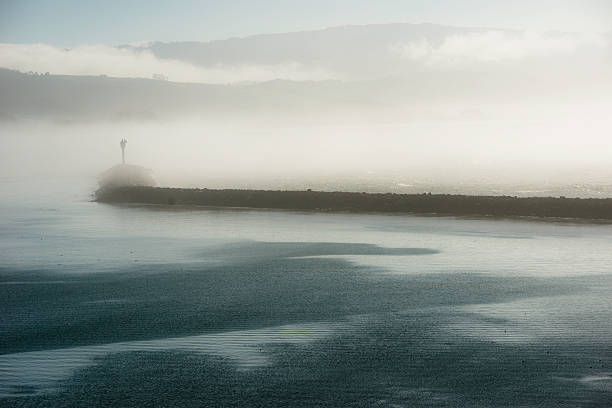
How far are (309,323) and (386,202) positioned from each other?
37436 millimetres

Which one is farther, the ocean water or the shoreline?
the shoreline

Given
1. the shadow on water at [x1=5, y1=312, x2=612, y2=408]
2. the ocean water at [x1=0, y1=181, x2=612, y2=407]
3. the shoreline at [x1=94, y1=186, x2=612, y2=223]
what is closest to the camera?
the shadow on water at [x1=5, y1=312, x2=612, y2=408]

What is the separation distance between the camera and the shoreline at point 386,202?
45.6m

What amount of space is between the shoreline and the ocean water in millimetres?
12789

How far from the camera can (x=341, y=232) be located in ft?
124

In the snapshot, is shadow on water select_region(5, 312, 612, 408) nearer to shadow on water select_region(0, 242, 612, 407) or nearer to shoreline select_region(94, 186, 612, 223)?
shadow on water select_region(0, 242, 612, 407)

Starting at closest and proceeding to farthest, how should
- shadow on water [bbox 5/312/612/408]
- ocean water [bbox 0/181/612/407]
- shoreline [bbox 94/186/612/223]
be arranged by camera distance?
shadow on water [bbox 5/312/612/408] → ocean water [bbox 0/181/612/407] → shoreline [bbox 94/186/612/223]

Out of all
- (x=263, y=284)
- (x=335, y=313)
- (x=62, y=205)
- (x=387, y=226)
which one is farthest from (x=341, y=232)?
(x=62, y=205)

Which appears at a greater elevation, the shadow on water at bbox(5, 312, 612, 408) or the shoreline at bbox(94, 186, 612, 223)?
the shoreline at bbox(94, 186, 612, 223)

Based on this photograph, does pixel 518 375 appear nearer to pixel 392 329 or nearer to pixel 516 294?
pixel 392 329

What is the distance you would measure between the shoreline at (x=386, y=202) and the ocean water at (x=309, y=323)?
1279cm

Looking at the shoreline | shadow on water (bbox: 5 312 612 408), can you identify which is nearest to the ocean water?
shadow on water (bbox: 5 312 612 408)

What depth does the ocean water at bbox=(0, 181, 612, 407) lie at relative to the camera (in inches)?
440

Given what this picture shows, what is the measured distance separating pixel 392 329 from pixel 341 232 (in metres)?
→ 22.6
